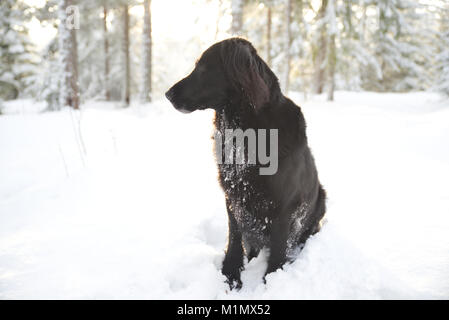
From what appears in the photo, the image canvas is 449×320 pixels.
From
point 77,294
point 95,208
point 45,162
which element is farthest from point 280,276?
point 45,162

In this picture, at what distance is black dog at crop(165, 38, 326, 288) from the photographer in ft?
5.62

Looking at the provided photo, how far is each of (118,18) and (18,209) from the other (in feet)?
57.1

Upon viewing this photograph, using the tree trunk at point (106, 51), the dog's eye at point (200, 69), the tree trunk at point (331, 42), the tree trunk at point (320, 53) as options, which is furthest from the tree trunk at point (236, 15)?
the tree trunk at point (106, 51)

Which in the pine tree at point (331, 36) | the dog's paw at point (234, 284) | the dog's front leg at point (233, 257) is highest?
the pine tree at point (331, 36)

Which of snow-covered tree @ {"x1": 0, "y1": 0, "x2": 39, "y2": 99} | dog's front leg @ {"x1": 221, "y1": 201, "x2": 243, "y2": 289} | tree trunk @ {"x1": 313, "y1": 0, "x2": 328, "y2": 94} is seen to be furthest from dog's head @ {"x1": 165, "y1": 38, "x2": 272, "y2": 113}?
snow-covered tree @ {"x1": 0, "y1": 0, "x2": 39, "y2": 99}

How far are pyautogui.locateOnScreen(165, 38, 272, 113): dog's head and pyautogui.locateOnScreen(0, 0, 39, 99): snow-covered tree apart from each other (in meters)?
17.3

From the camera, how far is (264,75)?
1.75m

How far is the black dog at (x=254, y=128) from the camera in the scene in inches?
67.4

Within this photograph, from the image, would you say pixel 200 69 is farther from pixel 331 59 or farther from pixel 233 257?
Result: pixel 331 59

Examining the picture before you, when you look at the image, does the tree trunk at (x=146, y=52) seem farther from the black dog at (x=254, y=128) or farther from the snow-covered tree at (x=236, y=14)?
the black dog at (x=254, y=128)

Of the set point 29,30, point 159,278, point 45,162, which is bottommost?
point 45,162

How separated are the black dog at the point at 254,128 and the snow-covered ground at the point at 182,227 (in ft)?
0.84

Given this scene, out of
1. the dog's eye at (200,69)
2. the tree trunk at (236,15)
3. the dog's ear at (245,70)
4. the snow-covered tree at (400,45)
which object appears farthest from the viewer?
the snow-covered tree at (400,45)
